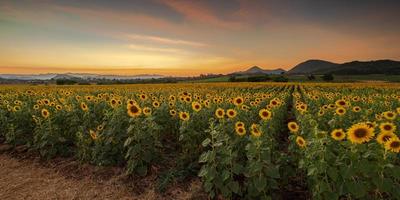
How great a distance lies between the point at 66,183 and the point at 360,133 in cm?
642

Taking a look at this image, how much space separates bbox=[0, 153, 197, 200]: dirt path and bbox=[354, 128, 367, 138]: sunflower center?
3.45 m

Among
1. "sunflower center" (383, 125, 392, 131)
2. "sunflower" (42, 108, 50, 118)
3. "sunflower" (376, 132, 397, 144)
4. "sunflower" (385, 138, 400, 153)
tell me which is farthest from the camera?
"sunflower" (42, 108, 50, 118)

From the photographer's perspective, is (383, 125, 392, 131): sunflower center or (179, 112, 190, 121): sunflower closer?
(383, 125, 392, 131): sunflower center

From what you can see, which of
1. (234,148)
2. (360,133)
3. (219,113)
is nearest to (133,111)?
(219,113)

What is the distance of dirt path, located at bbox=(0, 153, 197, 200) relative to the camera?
607 centimetres

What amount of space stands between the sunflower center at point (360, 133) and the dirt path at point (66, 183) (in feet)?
11.3

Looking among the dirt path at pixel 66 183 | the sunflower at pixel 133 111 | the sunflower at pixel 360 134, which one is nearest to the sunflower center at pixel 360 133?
the sunflower at pixel 360 134

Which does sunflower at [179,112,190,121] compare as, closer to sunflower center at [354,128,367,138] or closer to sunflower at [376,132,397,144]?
sunflower center at [354,128,367,138]

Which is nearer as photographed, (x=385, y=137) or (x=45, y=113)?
(x=385, y=137)

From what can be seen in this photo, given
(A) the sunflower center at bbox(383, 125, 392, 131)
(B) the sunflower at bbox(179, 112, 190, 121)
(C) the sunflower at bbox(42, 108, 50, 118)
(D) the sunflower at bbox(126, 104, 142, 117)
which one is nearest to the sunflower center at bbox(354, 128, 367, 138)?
(A) the sunflower center at bbox(383, 125, 392, 131)

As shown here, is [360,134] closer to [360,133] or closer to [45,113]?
[360,133]

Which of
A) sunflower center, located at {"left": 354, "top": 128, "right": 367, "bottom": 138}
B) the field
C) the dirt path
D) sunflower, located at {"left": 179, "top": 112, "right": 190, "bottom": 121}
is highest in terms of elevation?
sunflower center, located at {"left": 354, "top": 128, "right": 367, "bottom": 138}

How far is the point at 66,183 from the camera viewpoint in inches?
263

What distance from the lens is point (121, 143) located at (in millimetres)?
7266
